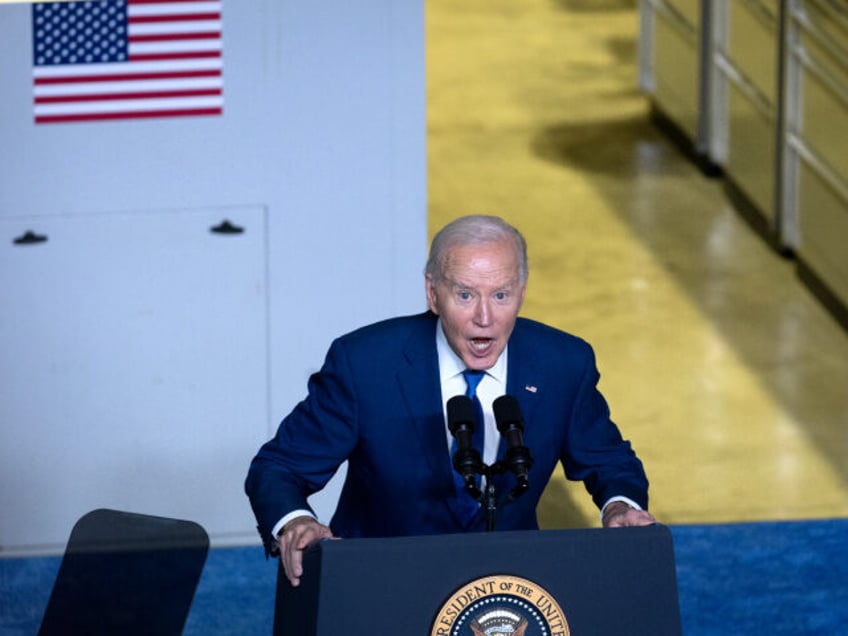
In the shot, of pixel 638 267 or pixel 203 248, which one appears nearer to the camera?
pixel 203 248

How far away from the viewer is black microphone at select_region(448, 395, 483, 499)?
268cm

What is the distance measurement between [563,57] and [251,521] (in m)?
5.99

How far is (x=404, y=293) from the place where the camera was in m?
5.60

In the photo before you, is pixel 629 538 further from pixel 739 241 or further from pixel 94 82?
pixel 739 241

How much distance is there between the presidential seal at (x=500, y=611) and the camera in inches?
101

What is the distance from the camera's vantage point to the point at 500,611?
2.58m

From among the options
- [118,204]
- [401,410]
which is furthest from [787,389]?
[401,410]

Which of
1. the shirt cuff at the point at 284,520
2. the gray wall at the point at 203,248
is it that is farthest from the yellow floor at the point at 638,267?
the shirt cuff at the point at 284,520

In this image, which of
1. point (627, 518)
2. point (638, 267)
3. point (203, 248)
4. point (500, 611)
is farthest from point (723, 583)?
point (638, 267)

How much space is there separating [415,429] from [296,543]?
0.54 meters

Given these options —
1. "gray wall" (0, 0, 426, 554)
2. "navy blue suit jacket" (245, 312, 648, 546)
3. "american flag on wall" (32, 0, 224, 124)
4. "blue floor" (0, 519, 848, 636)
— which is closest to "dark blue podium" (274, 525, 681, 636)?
"navy blue suit jacket" (245, 312, 648, 546)

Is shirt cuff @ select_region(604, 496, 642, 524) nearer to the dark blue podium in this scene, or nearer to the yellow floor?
the dark blue podium

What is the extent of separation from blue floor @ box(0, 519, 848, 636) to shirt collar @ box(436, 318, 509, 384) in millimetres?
1686

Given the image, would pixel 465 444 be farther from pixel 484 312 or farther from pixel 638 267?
pixel 638 267
